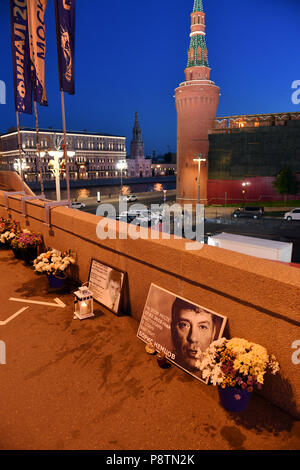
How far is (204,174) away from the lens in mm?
61156

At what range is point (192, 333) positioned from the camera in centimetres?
503

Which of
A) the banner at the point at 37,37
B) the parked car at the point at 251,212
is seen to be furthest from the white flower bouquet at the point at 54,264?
the parked car at the point at 251,212

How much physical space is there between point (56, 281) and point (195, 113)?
2286 inches

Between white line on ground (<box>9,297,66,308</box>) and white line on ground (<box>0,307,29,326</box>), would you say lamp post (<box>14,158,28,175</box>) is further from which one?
white line on ground (<box>0,307,29,326</box>)

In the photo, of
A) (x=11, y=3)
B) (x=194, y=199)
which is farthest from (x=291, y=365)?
(x=194, y=199)

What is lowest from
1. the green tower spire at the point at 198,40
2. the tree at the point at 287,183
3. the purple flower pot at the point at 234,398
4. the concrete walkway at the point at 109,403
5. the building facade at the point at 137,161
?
the concrete walkway at the point at 109,403

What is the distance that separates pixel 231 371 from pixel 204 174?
59646 millimetres

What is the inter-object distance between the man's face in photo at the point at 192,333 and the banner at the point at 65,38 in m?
9.66

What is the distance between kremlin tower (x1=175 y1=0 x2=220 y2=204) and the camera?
59.0 metres

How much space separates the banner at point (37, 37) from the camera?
39.7 ft

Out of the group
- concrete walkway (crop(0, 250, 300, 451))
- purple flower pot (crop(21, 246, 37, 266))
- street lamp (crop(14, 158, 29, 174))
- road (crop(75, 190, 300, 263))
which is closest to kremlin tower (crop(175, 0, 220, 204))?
road (crop(75, 190, 300, 263))

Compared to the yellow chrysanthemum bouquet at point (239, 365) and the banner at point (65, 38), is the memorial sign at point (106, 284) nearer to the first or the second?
the yellow chrysanthemum bouquet at point (239, 365)

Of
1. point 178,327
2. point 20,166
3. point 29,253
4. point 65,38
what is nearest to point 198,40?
point 20,166

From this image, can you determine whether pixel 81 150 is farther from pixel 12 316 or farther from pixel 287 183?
pixel 12 316
